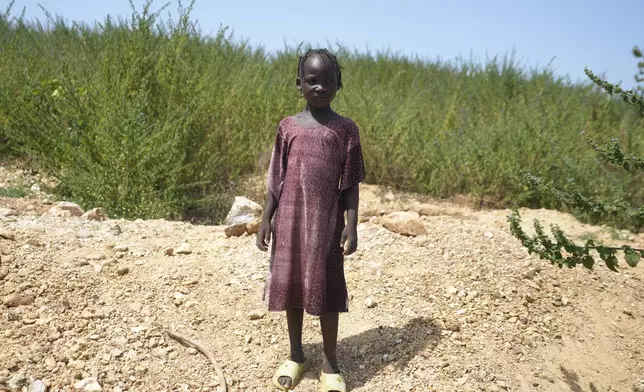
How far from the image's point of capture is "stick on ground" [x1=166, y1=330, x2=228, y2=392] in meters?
2.64

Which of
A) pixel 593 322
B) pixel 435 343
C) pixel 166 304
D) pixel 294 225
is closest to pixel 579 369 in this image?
pixel 593 322

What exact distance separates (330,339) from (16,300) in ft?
5.49

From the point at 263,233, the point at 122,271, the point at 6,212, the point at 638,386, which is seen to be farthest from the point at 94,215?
the point at 638,386

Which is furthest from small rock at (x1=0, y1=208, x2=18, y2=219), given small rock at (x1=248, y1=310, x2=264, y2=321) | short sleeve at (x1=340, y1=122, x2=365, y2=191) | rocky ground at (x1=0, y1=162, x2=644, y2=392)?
short sleeve at (x1=340, y1=122, x2=365, y2=191)

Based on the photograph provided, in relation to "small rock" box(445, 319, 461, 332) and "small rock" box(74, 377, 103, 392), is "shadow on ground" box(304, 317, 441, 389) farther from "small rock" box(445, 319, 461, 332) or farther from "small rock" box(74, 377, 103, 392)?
"small rock" box(74, 377, 103, 392)

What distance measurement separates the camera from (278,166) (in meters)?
2.63

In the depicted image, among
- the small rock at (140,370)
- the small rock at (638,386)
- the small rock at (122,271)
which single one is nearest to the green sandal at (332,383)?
the small rock at (140,370)

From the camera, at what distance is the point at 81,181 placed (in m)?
5.03

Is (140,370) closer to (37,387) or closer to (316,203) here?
(37,387)

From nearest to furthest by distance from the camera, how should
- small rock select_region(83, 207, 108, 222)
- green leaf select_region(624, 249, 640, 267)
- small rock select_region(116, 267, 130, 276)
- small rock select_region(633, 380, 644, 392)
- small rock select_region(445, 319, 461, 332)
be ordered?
green leaf select_region(624, 249, 640, 267) → small rock select_region(633, 380, 644, 392) → small rock select_region(445, 319, 461, 332) → small rock select_region(116, 267, 130, 276) → small rock select_region(83, 207, 108, 222)

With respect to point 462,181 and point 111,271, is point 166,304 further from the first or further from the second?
point 462,181

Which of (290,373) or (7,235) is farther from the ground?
(7,235)

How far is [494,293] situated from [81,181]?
3.49m

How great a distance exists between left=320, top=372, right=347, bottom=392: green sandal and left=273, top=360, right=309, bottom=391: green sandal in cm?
12
